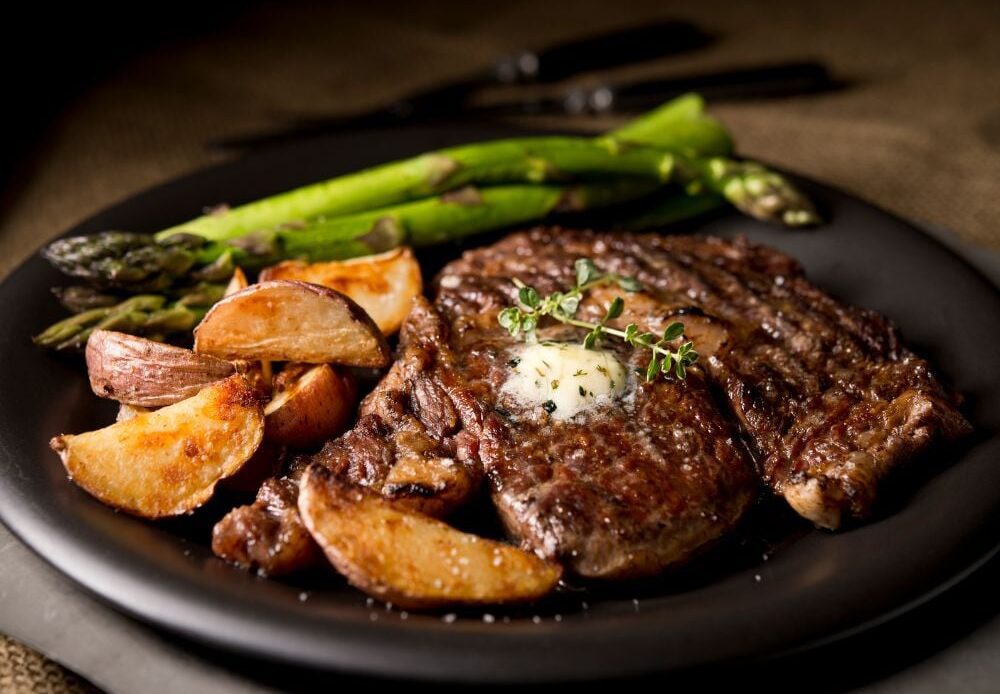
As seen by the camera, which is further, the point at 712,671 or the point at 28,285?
the point at 28,285

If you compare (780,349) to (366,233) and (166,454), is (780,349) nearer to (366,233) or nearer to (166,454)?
(366,233)

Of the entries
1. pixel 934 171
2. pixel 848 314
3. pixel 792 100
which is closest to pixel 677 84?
pixel 792 100

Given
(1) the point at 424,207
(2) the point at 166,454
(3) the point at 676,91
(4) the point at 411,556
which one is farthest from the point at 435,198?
(3) the point at 676,91

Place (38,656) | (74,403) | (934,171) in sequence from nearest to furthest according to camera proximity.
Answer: (38,656) → (74,403) → (934,171)

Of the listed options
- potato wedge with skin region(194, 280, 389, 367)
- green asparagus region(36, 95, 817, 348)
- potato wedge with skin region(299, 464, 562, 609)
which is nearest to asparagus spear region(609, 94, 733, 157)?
green asparagus region(36, 95, 817, 348)

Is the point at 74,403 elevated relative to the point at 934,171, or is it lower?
elevated

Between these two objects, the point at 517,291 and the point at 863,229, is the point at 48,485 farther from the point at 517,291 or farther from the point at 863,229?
the point at 863,229

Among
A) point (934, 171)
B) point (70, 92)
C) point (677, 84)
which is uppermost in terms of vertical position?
point (70, 92)
